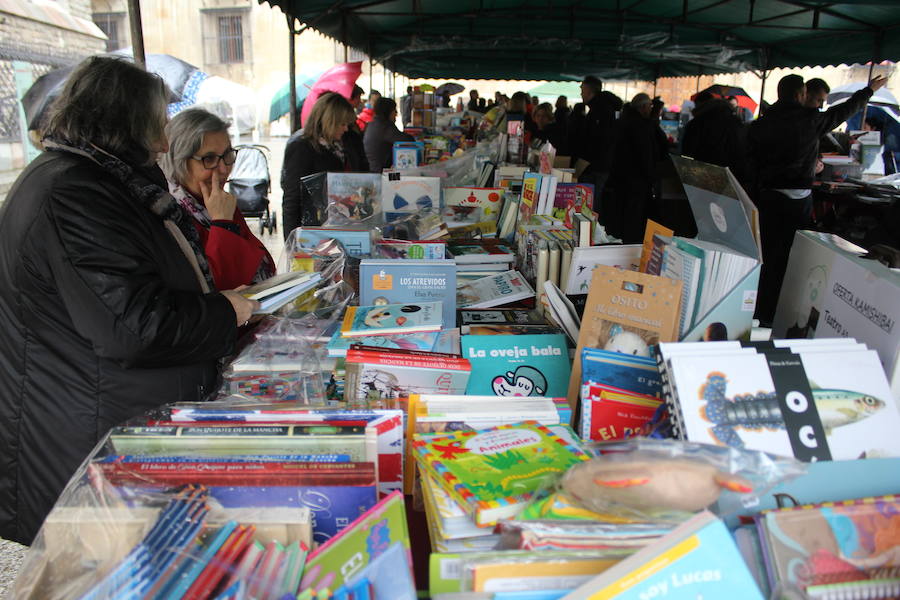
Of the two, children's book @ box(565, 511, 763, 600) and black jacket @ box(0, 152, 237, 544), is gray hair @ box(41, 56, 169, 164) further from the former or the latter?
children's book @ box(565, 511, 763, 600)

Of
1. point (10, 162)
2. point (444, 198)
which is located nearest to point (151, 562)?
point (444, 198)

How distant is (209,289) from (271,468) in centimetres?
84

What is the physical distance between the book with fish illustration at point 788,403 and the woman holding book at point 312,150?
284 centimetres

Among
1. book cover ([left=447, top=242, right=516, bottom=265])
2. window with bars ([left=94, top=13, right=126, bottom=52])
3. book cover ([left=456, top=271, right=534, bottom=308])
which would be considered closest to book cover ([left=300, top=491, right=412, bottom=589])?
book cover ([left=456, top=271, right=534, bottom=308])

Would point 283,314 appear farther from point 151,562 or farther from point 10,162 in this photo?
point 10,162

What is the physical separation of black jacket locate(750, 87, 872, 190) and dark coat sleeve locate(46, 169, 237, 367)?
4691 millimetres

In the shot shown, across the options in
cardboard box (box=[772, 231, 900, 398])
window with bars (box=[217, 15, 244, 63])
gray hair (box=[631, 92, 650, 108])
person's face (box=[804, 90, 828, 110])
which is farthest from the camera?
window with bars (box=[217, 15, 244, 63])

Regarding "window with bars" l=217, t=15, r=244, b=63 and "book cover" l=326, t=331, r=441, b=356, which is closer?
"book cover" l=326, t=331, r=441, b=356

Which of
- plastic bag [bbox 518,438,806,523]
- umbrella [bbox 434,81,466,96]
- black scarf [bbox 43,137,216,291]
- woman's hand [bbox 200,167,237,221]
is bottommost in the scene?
plastic bag [bbox 518,438,806,523]

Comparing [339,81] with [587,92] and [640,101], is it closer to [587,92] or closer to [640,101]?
[587,92]

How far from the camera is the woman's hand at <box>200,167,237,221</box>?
6.56 ft

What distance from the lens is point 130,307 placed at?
129 centimetres

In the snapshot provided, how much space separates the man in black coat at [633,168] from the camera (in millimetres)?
6297

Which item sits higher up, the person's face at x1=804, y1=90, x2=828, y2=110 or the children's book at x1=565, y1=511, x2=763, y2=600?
the person's face at x1=804, y1=90, x2=828, y2=110
